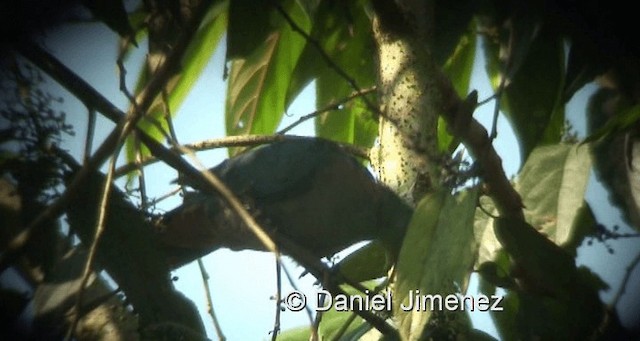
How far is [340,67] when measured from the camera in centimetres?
111

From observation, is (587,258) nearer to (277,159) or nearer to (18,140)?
(277,159)

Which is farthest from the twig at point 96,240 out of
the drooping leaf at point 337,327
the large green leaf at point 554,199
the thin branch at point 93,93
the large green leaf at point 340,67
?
the large green leaf at point 554,199

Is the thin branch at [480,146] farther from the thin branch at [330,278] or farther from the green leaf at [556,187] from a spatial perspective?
the thin branch at [330,278]

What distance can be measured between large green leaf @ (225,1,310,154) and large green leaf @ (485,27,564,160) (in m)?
0.26

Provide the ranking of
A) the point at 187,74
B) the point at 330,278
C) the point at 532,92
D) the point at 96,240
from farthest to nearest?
the point at 532,92
the point at 187,74
the point at 330,278
the point at 96,240

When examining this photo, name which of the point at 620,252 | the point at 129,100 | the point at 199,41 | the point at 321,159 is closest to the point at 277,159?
the point at 321,159

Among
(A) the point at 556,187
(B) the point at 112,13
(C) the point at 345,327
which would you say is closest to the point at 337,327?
(C) the point at 345,327

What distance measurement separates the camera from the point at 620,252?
976 mm

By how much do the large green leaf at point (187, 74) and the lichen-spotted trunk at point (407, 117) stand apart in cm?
20

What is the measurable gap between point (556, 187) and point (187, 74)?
17.4 inches

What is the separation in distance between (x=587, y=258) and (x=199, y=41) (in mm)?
505

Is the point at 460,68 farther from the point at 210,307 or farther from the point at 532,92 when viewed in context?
the point at 210,307

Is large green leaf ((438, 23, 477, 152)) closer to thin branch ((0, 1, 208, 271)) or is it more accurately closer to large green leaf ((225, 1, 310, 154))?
large green leaf ((225, 1, 310, 154))

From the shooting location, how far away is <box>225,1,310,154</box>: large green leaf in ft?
3.67
